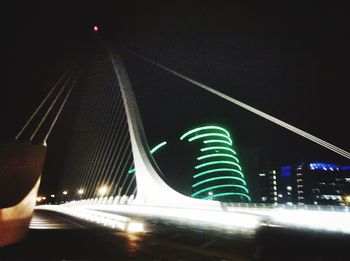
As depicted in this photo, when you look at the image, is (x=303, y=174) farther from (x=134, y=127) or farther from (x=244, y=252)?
(x=244, y=252)

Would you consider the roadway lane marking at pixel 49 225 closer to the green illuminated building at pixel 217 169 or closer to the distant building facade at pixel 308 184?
the green illuminated building at pixel 217 169

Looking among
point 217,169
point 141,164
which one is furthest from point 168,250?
point 217,169

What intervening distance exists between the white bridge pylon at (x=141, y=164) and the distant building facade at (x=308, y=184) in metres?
101

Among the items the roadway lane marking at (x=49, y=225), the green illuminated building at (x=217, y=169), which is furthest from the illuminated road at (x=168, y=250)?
the green illuminated building at (x=217, y=169)

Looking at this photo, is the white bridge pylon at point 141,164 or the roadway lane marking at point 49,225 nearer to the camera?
the roadway lane marking at point 49,225

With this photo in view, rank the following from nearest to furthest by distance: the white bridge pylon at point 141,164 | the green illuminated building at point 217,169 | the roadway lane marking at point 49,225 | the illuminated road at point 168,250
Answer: the illuminated road at point 168,250, the roadway lane marking at point 49,225, the white bridge pylon at point 141,164, the green illuminated building at point 217,169

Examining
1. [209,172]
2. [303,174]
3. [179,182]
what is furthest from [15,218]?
[303,174]

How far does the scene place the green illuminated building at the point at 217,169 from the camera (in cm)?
8250

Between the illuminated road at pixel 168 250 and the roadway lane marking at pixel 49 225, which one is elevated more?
the roadway lane marking at pixel 49 225

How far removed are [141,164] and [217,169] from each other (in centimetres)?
3955

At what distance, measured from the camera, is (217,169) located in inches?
3317

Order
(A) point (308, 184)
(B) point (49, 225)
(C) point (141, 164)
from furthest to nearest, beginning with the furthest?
(A) point (308, 184)
(C) point (141, 164)
(B) point (49, 225)

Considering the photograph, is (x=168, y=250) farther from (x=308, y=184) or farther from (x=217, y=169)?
(x=308, y=184)

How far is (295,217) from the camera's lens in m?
27.0
